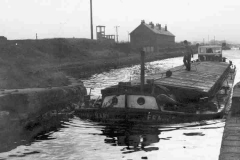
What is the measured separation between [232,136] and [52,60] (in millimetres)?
40415

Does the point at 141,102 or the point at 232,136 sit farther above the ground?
the point at 141,102

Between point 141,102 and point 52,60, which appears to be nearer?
point 141,102

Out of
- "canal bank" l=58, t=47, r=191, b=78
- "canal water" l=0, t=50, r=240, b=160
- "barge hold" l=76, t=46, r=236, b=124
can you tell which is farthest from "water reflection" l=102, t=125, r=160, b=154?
"canal bank" l=58, t=47, r=191, b=78

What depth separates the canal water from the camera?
10.5 m

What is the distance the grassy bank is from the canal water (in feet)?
30.8

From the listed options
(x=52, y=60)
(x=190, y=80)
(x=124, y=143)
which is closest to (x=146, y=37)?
(x=52, y=60)

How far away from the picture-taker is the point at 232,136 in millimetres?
10461

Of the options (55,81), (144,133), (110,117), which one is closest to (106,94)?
(110,117)

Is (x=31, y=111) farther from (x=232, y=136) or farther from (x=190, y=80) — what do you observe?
(x=232, y=136)

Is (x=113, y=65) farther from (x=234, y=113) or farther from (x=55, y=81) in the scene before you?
(x=234, y=113)

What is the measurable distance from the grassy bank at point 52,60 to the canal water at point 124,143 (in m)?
9.39

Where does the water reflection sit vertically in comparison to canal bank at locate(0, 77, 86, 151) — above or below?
below

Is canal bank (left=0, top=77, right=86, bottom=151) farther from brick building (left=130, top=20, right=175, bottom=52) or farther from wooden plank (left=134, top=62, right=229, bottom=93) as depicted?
brick building (left=130, top=20, right=175, bottom=52)

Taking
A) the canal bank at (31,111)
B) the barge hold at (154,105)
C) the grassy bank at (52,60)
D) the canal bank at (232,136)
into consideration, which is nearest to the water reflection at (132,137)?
the barge hold at (154,105)
